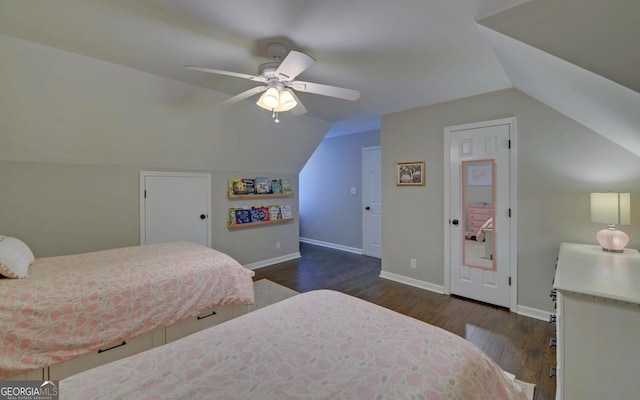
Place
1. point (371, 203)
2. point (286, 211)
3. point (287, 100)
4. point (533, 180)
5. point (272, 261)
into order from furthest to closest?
point (371, 203), point (286, 211), point (272, 261), point (533, 180), point (287, 100)

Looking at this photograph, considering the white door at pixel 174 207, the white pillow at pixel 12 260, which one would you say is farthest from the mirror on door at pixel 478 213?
the white pillow at pixel 12 260

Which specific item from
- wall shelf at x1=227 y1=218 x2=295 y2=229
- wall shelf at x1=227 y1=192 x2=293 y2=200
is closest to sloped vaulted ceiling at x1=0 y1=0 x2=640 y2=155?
wall shelf at x1=227 y1=192 x2=293 y2=200

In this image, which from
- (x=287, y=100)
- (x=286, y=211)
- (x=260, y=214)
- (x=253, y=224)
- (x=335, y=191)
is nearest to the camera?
(x=287, y=100)

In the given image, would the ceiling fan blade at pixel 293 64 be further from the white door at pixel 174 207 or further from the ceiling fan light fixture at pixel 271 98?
the white door at pixel 174 207

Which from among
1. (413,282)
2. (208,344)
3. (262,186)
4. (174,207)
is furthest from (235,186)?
(208,344)

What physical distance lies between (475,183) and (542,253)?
0.93 meters

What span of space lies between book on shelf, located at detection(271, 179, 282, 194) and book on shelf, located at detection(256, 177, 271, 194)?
8 centimetres

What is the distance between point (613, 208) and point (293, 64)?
2.63 meters

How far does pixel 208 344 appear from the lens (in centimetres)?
109

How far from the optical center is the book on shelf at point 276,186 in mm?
4635

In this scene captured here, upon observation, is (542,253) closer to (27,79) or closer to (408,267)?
(408,267)

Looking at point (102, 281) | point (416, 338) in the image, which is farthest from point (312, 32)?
point (102, 281)

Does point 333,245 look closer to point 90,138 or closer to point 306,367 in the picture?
point 90,138

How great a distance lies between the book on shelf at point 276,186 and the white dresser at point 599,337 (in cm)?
388
